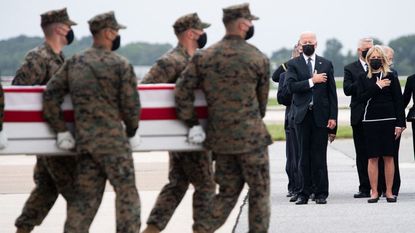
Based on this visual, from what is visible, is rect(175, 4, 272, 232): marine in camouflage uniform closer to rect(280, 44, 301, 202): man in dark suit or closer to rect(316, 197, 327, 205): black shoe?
rect(316, 197, 327, 205): black shoe

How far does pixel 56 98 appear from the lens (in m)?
8.45

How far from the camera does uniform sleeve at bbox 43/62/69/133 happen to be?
8.43 metres

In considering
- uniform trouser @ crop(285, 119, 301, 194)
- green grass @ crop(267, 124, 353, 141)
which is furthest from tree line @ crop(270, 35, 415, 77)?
uniform trouser @ crop(285, 119, 301, 194)

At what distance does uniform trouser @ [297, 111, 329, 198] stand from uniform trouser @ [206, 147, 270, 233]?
369 centimetres

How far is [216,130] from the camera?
8.65 metres

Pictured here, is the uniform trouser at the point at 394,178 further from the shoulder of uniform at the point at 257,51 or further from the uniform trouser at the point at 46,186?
the uniform trouser at the point at 46,186

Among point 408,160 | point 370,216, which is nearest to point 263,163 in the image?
point 370,216

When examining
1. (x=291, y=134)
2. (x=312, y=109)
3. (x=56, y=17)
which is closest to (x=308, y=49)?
(x=312, y=109)

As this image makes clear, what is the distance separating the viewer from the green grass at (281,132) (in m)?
26.7

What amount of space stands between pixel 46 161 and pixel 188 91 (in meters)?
1.24

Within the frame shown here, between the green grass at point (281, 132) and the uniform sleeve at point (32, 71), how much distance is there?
17.3m

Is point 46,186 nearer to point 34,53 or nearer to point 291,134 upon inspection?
point 34,53

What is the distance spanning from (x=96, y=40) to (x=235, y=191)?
1.41 meters

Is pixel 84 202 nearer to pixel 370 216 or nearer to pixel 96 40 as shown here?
pixel 96 40
